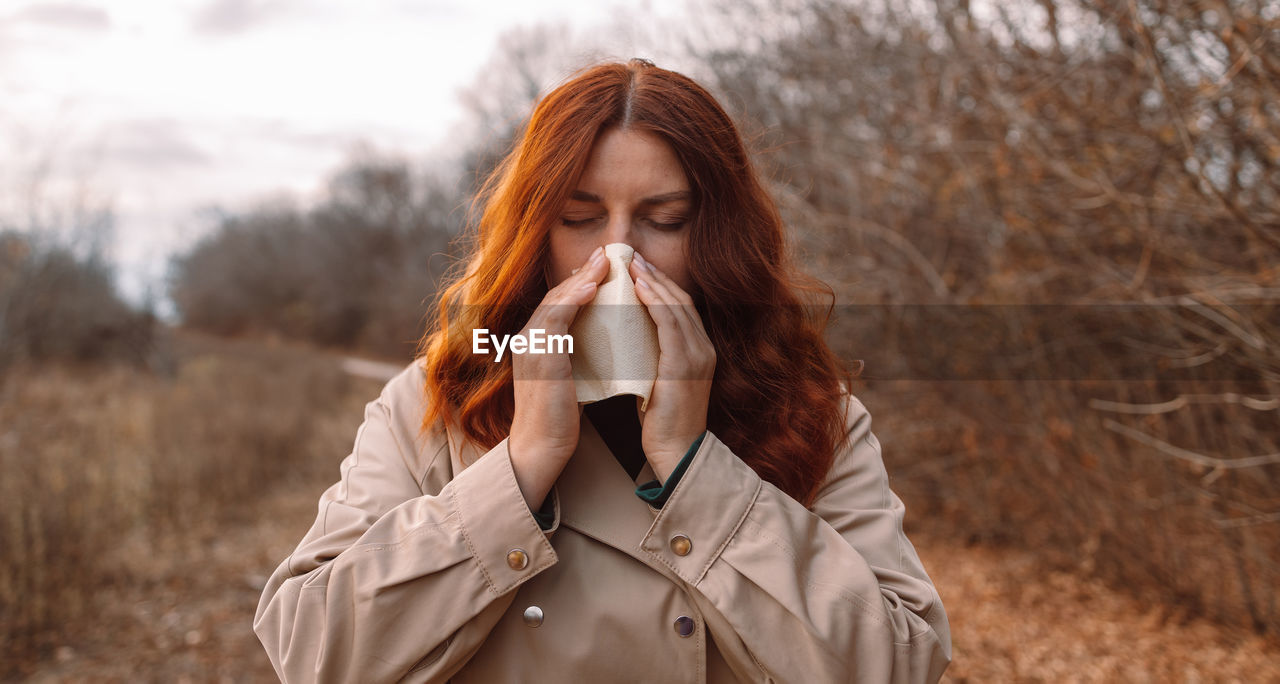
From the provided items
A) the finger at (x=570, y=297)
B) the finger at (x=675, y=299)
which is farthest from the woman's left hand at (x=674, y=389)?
the finger at (x=570, y=297)

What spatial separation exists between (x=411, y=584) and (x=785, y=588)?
0.69 metres

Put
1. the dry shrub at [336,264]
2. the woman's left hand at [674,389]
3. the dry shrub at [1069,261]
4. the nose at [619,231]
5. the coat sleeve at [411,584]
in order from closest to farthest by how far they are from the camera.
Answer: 1. the coat sleeve at [411,584]
2. the woman's left hand at [674,389]
3. the nose at [619,231]
4. the dry shrub at [1069,261]
5. the dry shrub at [336,264]

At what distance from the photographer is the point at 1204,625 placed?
4.66 m

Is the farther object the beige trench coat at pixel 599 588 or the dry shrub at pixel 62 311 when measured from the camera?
the dry shrub at pixel 62 311

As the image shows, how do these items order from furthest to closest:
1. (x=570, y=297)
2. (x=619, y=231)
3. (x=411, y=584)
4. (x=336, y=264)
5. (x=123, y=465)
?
(x=336, y=264) < (x=123, y=465) < (x=619, y=231) < (x=570, y=297) < (x=411, y=584)

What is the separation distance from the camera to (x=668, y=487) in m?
1.53

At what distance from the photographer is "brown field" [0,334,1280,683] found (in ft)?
15.1

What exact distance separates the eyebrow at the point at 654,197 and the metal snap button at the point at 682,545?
2.36ft

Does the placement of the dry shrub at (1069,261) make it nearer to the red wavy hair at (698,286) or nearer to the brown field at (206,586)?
the brown field at (206,586)

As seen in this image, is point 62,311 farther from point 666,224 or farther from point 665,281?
point 665,281

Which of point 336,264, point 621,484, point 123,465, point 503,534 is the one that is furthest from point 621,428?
point 336,264

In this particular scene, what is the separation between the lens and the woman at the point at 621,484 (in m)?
1.46

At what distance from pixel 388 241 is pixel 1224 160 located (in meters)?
32.8

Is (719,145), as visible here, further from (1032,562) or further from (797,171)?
(797,171)
